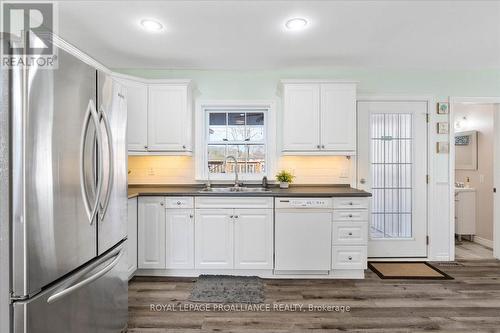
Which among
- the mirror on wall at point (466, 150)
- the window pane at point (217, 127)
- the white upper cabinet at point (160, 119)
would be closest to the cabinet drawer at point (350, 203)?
the window pane at point (217, 127)

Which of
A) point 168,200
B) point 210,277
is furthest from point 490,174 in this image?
point 168,200

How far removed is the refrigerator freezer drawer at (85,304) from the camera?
48.6 inches

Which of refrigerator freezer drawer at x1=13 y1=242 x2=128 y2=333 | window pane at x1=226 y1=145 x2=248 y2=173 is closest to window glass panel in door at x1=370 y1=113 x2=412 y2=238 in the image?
window pane at x1=226 y1=145 x2=248 y2=173

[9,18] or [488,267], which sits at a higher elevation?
[9,18]

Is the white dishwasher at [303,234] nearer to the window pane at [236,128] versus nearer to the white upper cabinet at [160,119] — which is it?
the window pane at [236,128]

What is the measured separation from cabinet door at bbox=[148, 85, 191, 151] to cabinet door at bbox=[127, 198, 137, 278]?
77 cm

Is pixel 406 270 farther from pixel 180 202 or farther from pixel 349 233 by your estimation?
pixel 180 202

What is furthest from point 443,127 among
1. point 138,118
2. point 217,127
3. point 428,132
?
point 138,118

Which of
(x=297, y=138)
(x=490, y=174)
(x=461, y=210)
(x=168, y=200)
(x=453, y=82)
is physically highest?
(x=453, y=82)

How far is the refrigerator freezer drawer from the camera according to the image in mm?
1234

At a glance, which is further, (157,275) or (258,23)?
(157,275)

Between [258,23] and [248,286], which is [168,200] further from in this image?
[258,23]

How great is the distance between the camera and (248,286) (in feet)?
9.46

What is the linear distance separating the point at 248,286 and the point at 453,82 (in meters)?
3.76
